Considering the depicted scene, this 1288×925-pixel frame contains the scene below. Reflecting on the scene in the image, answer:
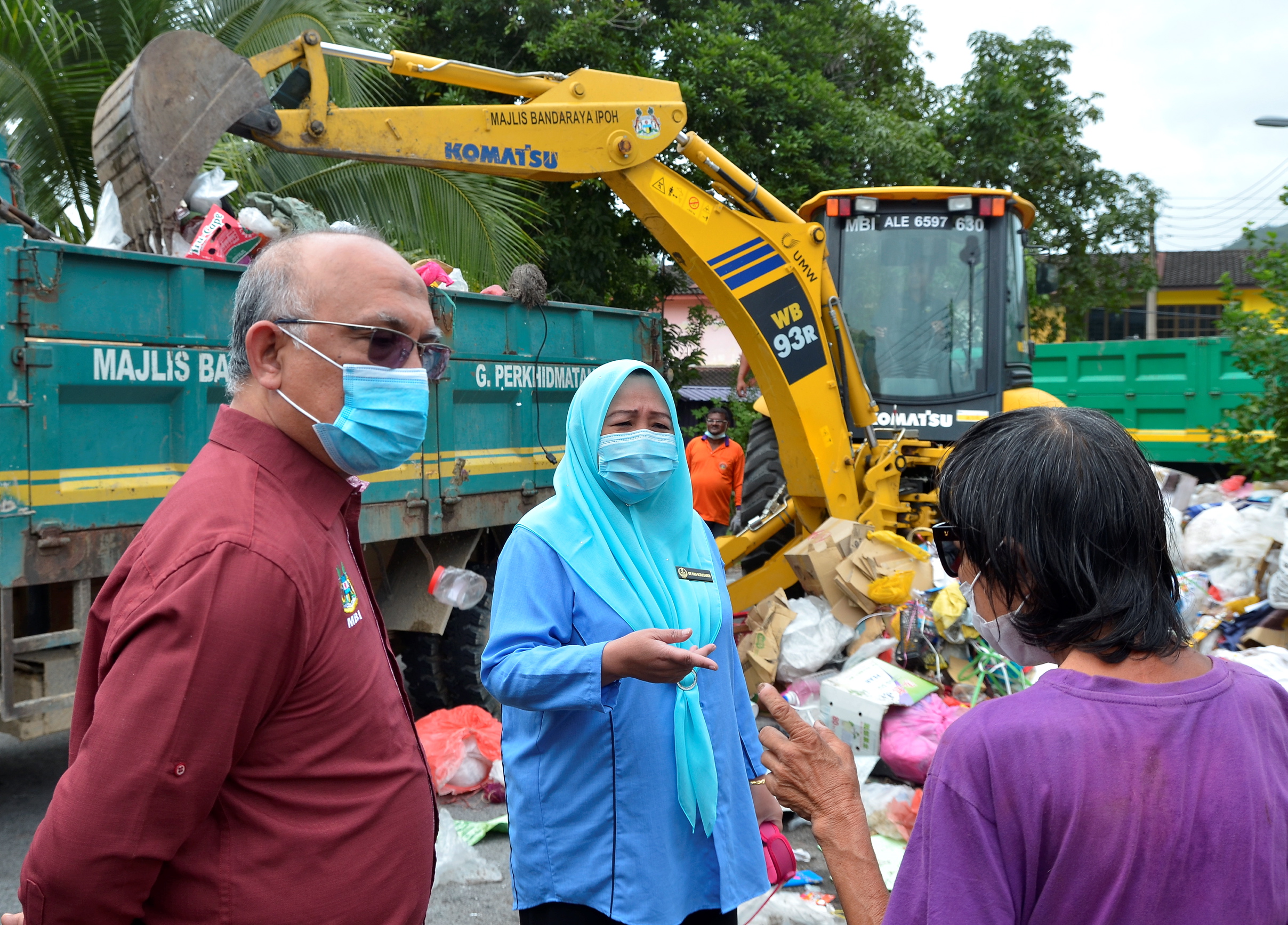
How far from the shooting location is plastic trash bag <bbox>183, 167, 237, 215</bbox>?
4.57m

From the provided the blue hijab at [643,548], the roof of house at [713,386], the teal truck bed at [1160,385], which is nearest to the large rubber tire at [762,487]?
the blue hijab at [643,548]

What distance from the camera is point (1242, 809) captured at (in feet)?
3.43

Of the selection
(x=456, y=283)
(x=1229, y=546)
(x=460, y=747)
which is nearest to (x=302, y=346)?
(x=460, y=747)

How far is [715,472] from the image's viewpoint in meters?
8.74

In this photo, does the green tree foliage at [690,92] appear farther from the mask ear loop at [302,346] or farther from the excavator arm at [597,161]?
the mask ear loop at [302,346]

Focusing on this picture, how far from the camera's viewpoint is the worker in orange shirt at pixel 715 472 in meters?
8.74

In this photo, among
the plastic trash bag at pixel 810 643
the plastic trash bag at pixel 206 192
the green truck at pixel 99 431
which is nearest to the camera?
the green truck at pixel 99 431

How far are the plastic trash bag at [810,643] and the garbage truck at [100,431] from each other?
170 cm

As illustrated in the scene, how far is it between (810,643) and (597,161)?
2944mm

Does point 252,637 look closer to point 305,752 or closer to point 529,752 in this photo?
point 305,752

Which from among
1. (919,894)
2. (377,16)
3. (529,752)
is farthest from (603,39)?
(919,894)

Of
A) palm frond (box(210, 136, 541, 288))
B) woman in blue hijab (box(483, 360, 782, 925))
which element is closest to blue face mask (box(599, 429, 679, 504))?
woman in blue hijab (box(483, 360, 782, 925))

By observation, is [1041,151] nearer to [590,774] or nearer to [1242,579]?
[1242,579]

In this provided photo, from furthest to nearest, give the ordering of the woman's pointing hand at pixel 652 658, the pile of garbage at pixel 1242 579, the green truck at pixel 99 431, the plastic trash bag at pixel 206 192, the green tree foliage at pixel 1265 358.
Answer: the green tree foliage at pixel 1265 358
the pile of garbage at pixel 1242 579
the plastic trash bag at pixel 206 192
the green truck at pixel 99 431
the woman's pointing hand at pixel 652 658
